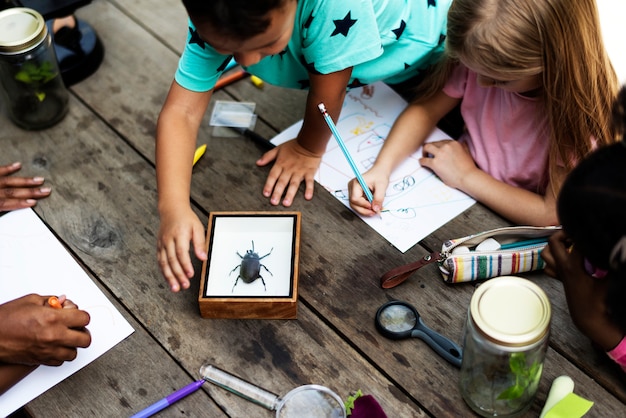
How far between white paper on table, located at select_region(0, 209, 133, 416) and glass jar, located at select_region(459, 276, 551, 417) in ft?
1.66

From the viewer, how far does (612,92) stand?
1122 mm

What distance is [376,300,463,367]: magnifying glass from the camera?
99 cm

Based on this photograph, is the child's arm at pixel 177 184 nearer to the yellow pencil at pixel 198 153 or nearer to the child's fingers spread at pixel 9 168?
the yellow pencil at pixel 198 153

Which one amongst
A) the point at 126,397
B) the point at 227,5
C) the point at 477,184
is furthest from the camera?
the point at 477,184

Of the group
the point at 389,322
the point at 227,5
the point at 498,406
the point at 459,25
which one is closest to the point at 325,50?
the point at 459,25

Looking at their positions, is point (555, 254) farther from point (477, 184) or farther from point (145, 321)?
point (145, 321)

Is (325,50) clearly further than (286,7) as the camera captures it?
Yes

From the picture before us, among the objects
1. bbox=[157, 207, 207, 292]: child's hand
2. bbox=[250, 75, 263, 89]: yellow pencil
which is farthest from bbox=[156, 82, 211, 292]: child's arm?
bbox=[250, 75, 263, 89]: yellow pencil

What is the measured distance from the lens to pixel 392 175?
1271 mm

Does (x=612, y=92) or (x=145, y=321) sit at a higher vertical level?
(x=612, y=92)

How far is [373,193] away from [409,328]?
0.90 feet

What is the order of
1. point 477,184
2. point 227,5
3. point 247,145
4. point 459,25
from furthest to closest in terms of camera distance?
1. point 247,145
2. point 477,184
3. point 459,25
4. point 227,5

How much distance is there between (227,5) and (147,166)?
52cm

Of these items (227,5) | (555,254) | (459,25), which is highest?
(227,5)
